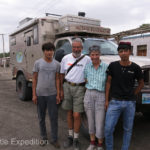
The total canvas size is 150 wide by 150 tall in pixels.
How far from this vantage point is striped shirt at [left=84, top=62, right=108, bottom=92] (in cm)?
272

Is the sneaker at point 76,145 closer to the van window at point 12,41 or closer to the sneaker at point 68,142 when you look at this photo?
the sneaker at point 68,142

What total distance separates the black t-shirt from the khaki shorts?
0.64 meters

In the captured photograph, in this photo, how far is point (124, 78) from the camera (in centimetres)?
250

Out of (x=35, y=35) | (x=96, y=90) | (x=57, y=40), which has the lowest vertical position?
(x=96, y=90)

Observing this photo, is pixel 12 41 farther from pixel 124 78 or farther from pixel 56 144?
pixel 124 78

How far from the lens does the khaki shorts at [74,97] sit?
9.87ft

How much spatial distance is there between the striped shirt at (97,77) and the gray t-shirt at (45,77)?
25.6 inches

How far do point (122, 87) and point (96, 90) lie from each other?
421 millimetres

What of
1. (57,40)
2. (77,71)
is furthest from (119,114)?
(57,40)

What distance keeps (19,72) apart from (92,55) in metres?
4.69

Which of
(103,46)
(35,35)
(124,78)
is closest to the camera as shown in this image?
(124,78)

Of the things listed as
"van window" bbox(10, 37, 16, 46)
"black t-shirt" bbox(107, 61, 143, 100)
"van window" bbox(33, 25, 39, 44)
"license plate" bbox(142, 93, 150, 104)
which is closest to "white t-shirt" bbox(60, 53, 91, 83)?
"black t-shirt" bbox(107, 61, 143, 100)

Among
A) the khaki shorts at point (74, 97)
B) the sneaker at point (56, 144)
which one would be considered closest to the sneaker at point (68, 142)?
the sneaker at point (56, 144)

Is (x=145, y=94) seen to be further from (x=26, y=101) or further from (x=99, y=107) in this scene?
(x=26, y=101)
